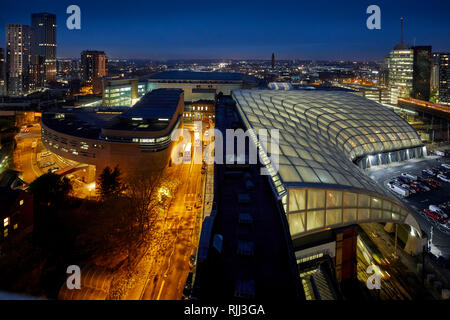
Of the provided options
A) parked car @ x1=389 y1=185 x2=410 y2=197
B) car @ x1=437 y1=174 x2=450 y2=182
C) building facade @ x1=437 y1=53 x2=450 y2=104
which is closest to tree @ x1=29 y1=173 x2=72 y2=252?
parked car @ x1=389 y1=185 x2=410 y2=197

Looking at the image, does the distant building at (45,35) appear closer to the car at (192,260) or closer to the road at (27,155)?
the road at (27,155)

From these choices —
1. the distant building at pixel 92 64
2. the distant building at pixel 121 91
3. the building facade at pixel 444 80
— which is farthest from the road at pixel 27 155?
the building facade at pixel 444 80

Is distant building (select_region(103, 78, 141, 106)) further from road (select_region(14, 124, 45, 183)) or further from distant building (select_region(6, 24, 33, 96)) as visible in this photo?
distant building (select_region(6, 24, 33, 96))

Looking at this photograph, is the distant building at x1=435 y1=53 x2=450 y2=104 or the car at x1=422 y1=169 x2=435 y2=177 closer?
the car at x1=422 y1=169 x2=435 y2=177

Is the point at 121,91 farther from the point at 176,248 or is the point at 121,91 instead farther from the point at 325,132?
the point at 176,248
